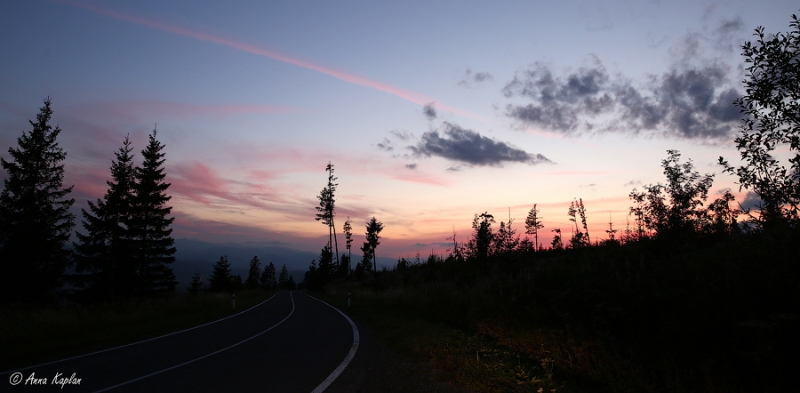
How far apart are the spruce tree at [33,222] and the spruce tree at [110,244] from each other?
11.3 feet

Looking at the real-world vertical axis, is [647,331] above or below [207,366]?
above

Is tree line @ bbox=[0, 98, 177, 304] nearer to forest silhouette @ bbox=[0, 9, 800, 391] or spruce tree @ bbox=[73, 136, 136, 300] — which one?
spruce tree @ bbox=[73, 136, 136, 300]

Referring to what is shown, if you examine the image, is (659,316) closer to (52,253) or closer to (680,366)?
(680,366)

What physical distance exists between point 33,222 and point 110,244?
6668 millimetres

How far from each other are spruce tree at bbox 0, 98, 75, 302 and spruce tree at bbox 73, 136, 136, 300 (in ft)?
11.3

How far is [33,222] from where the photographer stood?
2702 centimetres

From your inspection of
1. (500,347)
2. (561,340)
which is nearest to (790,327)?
(561,340)

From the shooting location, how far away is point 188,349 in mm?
10695

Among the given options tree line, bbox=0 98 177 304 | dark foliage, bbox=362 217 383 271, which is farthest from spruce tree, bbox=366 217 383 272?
tree line, bbox=0 98 177 304

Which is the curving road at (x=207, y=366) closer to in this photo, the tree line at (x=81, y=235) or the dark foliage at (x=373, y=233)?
the tree line at (x=81, y=235)

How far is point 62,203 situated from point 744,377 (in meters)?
39.6

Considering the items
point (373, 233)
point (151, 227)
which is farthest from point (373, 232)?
point (151, 227)

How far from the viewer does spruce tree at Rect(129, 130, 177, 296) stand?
1414 inches

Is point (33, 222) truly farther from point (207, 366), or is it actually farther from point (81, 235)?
point (207, 366)
